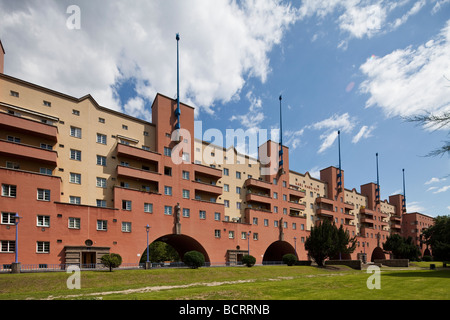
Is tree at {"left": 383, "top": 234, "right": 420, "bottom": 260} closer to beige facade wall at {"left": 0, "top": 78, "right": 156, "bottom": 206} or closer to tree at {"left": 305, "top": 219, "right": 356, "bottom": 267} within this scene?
tree at {"left": 305, "top": 219, "right": 356, "bottom": 267}

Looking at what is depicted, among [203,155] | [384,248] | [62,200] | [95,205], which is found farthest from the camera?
[384,248]

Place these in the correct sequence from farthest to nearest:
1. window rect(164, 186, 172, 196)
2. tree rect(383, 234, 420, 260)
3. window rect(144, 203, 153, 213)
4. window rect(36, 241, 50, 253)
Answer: tree rect(383, 234, 420, 260), window rect(164, 186, 172, 196), window rect(144, 203, 153, 213), window rect(36, 241, 50, 253)

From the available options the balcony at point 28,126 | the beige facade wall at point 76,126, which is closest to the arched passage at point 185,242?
the beige facade wall at point 76,126

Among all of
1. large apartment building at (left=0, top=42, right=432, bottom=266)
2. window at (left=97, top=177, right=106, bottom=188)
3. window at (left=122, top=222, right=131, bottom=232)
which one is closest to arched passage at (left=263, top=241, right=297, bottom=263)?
A: large apartment building at (left=0, top=42, right=432, bottom=266)

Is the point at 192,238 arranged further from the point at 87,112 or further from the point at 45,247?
the point at 87,112

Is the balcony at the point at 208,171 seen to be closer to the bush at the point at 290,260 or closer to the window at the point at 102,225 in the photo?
the window at the point at 102,225

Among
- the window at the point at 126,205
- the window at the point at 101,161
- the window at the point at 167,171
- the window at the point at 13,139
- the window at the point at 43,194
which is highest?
the window at the point at 13,139

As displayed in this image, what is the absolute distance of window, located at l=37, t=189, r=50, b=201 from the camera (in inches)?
1502

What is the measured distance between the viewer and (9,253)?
114ft

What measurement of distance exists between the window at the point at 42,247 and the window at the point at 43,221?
1.96m

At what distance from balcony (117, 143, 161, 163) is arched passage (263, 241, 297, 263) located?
36352 millimetres

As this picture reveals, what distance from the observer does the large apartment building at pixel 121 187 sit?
37.8 metres
